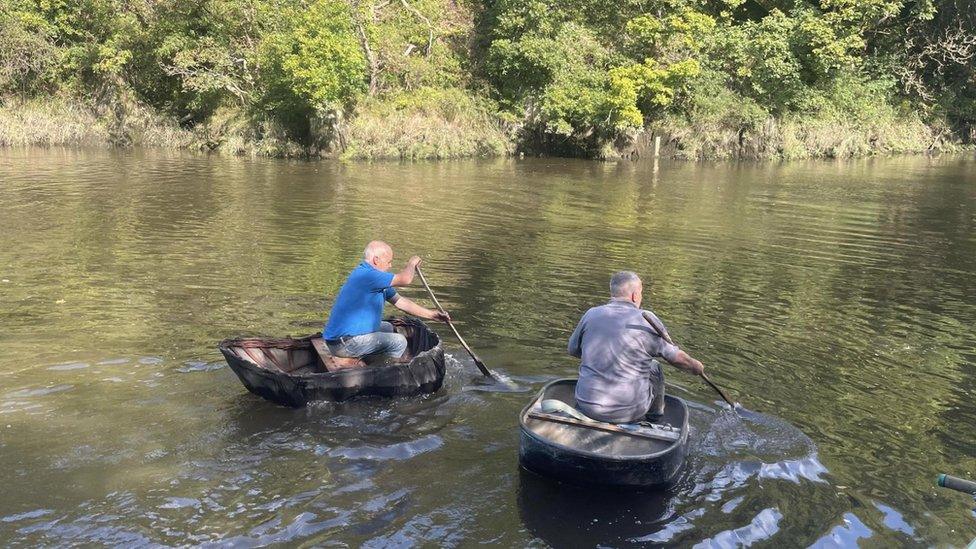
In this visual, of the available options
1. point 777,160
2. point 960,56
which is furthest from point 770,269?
point 960,56

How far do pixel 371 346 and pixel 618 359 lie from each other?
283 cm

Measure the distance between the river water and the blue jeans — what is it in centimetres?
65

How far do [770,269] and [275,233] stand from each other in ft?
30.3

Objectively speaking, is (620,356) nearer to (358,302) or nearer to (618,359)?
(618,359)

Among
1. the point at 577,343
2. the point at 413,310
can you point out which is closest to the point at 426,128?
the point at 413,310

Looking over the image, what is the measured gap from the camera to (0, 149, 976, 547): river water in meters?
5.18

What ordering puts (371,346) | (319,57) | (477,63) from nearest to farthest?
(371,346), (319,57), (477,63)

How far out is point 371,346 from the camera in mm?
7566

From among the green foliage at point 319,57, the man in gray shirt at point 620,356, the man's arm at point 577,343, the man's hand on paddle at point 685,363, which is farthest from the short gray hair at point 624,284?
the green foliage at point 319,57

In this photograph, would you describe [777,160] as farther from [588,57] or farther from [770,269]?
[770,269]

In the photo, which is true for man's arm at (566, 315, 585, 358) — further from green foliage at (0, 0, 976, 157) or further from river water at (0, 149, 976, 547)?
green foliage at (0, 0, 976, 157)

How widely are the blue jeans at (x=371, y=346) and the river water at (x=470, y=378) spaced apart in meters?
0.65

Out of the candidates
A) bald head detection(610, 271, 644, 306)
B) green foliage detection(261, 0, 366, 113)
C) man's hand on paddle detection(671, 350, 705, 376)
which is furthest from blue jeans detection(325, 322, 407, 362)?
green foliage detection(261, 0, 366, 113)

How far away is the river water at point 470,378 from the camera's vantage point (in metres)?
5.18
